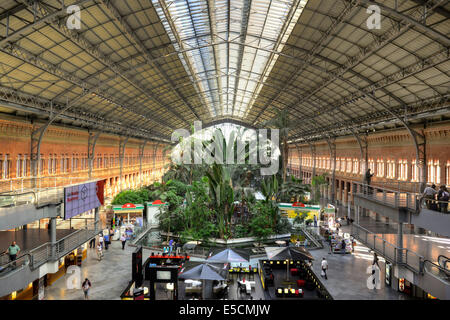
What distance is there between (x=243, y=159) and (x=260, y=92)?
1399cm

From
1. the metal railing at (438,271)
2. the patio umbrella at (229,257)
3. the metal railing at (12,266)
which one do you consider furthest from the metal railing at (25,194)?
the metal railing at (438,271)

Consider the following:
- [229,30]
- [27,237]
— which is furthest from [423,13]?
[27,237]

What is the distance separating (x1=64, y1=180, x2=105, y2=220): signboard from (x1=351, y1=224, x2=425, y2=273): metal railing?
14.0m

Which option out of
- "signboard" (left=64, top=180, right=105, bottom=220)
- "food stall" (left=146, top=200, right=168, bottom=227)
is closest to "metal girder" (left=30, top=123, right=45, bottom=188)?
"food stall" (left=146, top=200, right=168, bottom=227)

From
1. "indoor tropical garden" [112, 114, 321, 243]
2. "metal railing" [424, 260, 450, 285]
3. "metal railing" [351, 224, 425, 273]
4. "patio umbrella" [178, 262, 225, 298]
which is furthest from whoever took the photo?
"indoor tropical garden" [112, 114, 321, 243]

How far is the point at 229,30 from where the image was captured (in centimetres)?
2636

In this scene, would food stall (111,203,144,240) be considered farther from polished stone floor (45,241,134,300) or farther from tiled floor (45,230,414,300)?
tiled floor (45,230,414,300)

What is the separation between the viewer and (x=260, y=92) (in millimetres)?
43188

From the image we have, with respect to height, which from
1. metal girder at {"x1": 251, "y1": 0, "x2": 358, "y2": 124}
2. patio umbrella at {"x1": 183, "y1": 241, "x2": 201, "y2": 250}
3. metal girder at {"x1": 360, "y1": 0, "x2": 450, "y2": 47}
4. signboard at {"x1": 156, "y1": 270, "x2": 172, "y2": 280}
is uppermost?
metal girder at {"x1": 251, "y1": 0, "x2": 358, "y2": 124}

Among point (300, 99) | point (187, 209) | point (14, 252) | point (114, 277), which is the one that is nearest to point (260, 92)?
point (300, 99)

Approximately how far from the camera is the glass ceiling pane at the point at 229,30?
22000mm

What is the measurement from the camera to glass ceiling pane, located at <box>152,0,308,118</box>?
2200cm

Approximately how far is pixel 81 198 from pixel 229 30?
59.8 feet
